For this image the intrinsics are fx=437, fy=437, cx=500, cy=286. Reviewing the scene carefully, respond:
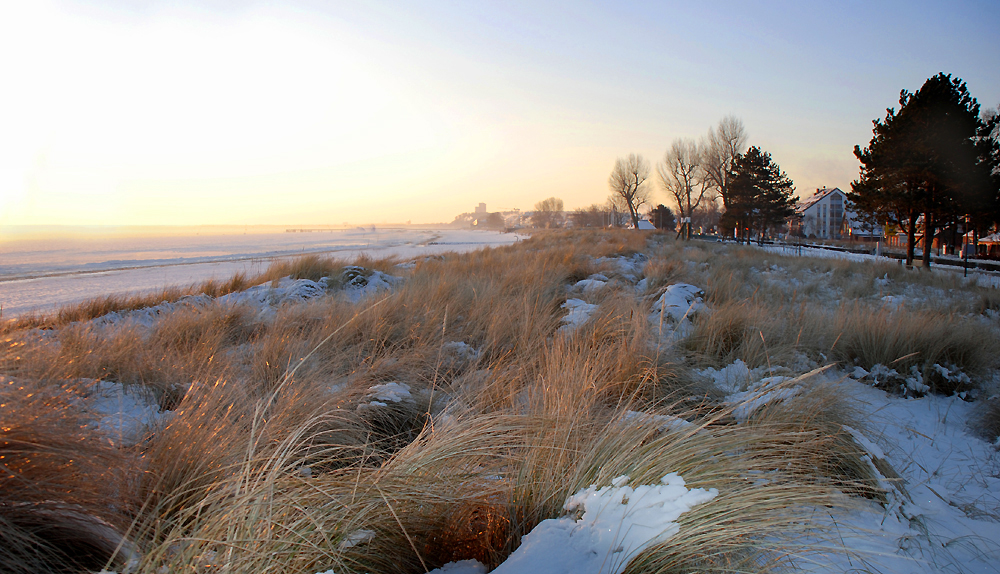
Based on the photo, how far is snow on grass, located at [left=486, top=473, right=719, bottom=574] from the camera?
3.89 ft

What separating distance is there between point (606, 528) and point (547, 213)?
13929 centimetres

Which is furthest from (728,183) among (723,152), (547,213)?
(547,213)

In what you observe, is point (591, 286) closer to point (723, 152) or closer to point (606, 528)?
point (606, 528)

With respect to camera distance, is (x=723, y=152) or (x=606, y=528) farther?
(x=723, y=152)

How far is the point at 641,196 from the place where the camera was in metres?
54.8

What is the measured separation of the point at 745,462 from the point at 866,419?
1.57 metres

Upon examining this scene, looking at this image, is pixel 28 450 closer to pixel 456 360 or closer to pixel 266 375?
pixel 266 375

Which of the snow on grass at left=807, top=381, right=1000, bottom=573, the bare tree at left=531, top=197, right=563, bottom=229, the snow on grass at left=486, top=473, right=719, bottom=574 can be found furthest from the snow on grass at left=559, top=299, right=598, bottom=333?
the bare tree at left=531, top=197, right=563, bottom=229

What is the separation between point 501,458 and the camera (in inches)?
71.2

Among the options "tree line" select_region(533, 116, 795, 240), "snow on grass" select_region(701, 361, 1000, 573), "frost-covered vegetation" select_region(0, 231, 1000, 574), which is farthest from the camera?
"tree line" select_region(533, 116, 795, 240)

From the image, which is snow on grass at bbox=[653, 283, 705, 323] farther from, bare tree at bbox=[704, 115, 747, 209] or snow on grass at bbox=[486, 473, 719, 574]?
bare tree at bbox=[704, 115, 747, 209]

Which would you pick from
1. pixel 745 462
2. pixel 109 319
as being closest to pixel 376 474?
pixel 745 462

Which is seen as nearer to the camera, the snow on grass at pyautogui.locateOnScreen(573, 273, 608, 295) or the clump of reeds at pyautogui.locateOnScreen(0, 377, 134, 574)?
the clump of reeds at pyautogui.locateOnScreen(0, 377, 134, 574)

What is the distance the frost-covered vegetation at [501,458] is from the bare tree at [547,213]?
128 metres
